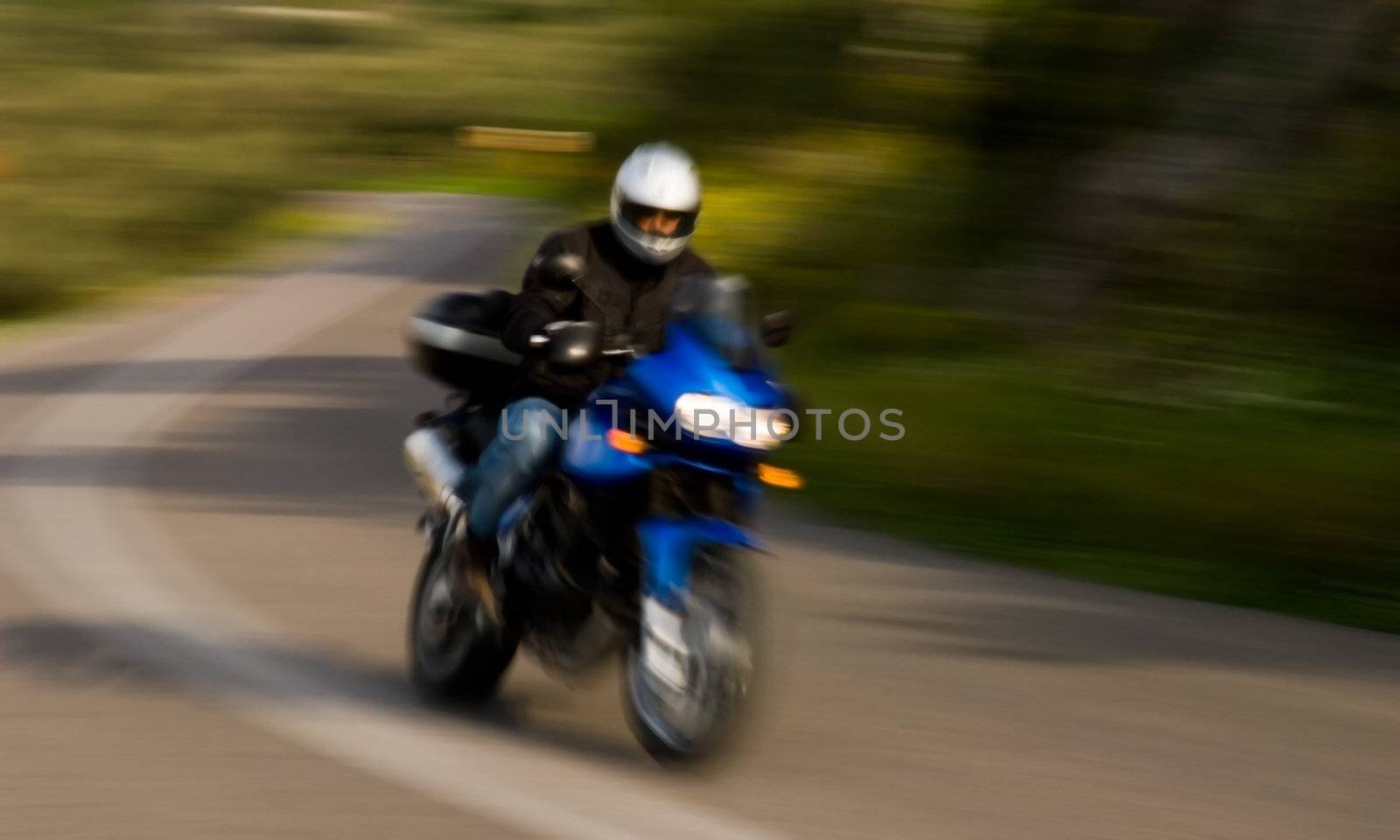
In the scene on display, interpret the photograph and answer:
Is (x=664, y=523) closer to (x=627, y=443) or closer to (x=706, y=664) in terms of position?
(x=627, y=443)

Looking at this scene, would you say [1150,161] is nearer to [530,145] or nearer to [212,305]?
[530,145]

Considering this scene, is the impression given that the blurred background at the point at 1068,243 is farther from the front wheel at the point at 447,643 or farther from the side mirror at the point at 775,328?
the front wheel at the point at 447,643

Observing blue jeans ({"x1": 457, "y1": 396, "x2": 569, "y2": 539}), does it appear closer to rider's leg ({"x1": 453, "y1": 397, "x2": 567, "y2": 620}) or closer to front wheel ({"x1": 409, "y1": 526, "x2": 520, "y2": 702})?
rider's leg ({"x1": 453, "y1": 397, "x2": 567, "y2": 620})

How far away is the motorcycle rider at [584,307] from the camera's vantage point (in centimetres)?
651

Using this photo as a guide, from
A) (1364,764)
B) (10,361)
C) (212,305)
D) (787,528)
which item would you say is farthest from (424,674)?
(212,305)

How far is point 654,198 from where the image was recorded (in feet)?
21.2

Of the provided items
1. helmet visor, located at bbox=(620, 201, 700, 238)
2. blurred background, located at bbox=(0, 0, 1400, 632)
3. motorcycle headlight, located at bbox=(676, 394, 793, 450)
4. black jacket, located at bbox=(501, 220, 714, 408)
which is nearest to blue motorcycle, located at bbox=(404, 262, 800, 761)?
motorcycle headlight, located at bbox=(676, 394, 793, 450)

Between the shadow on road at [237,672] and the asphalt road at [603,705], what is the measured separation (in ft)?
0.05

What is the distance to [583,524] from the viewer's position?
21.2 feet

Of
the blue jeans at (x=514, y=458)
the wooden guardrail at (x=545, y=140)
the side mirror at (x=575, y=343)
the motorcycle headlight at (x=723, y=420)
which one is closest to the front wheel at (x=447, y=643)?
the blue jeans at (x=514, y=458)

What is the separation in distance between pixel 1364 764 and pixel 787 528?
13.5 feet

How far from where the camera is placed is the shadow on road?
693 cm

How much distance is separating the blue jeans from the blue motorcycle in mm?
46

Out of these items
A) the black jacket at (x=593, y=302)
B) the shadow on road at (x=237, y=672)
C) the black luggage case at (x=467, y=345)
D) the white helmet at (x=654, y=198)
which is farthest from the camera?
the black luggage case at (x=467, y=345)
